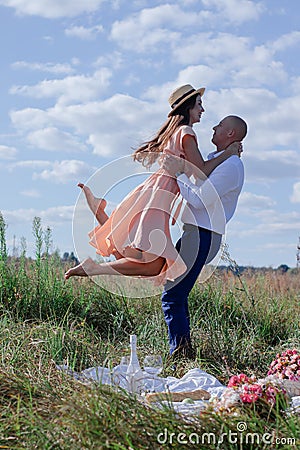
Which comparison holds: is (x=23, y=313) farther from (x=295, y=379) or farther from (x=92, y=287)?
(x=295, y=379)

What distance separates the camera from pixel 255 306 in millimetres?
6430

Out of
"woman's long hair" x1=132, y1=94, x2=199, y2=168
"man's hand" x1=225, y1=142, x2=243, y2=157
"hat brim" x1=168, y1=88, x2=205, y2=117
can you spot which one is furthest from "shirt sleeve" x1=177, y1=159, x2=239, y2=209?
"hat brim" x1=168, y1=88, x2=205, y2=117

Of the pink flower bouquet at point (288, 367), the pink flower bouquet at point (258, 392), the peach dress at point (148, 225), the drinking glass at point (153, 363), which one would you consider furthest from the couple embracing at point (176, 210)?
the pink flower bouquet at point (258, 392)

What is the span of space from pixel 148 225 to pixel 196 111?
1.01m

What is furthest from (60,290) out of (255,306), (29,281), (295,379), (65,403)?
(65,403)

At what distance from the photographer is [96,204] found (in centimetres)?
483

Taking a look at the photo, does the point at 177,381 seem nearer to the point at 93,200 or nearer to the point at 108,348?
the point at 108,348

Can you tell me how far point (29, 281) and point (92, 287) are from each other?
0.62 m

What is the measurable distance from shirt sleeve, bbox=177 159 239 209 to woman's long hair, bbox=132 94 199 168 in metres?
0.29

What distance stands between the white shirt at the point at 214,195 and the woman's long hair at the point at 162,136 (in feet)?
0.96

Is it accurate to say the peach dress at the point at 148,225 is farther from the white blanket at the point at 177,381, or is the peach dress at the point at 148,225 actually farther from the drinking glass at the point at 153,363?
the white blanket at the point at 177,381

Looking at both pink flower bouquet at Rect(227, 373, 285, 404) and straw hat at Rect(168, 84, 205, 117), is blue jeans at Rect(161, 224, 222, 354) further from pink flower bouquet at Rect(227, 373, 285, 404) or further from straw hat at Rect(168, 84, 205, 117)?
pink flower bouquet at Rect(227, 373, 285, 404)

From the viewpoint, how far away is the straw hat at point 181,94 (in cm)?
500

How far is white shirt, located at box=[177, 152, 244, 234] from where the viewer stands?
468 centimetres
